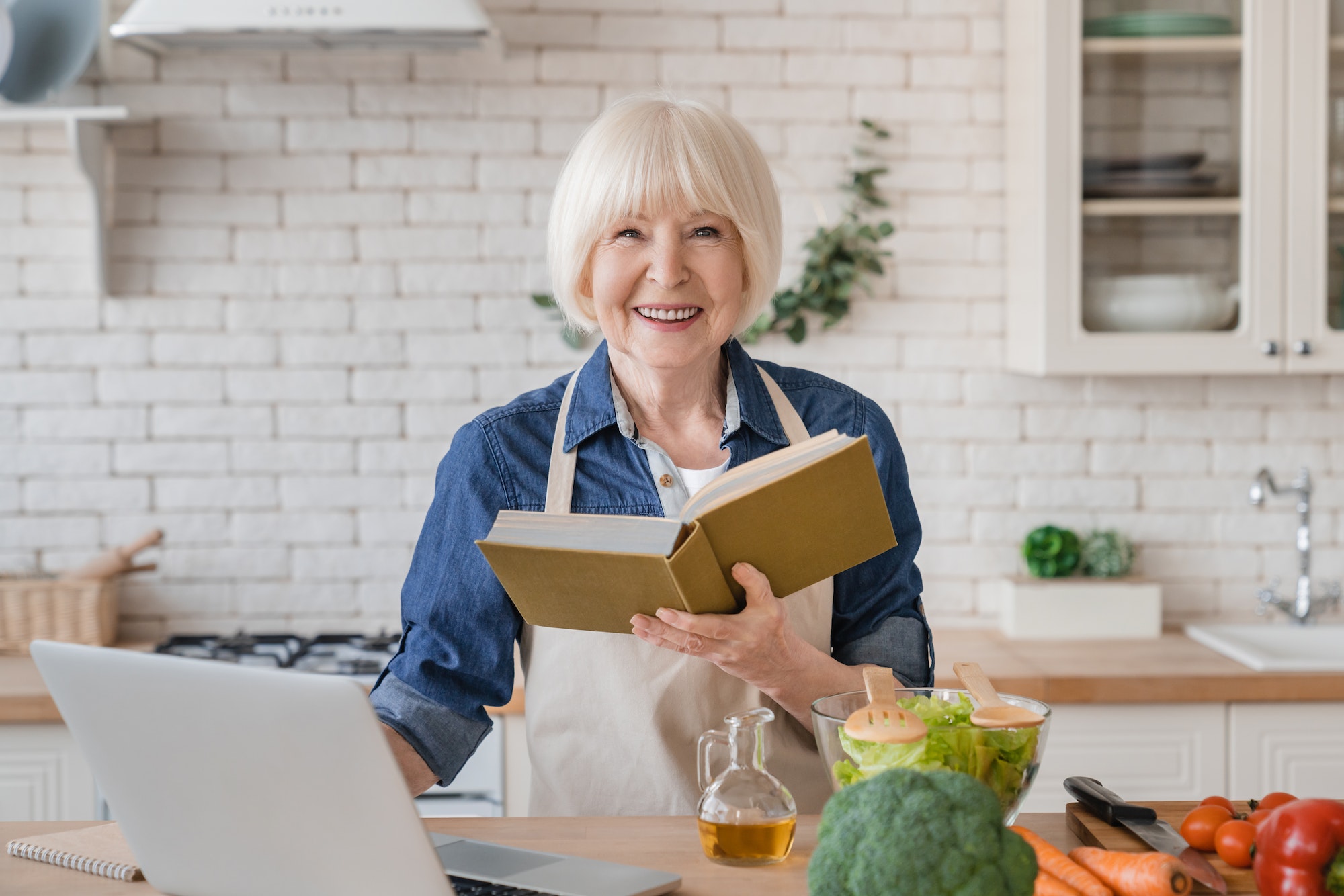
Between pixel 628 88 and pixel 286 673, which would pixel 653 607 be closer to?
pixel 286 673

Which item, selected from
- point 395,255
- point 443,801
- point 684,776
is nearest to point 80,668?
point 684,776

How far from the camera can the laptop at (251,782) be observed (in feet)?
2.95

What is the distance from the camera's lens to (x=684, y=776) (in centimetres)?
152

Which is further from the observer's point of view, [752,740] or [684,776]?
[684,776]

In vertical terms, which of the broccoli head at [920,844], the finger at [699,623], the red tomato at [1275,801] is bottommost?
the red tomato at [1275,801]

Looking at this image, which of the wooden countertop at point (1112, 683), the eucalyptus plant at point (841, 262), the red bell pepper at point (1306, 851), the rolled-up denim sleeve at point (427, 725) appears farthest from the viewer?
the eucalyptus plant at point (841, 262)

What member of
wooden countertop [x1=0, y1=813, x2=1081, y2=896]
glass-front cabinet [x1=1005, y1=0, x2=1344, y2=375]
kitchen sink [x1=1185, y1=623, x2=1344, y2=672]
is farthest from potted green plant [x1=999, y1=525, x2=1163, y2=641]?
→ wooden countertop [x1=0, y1=813, x2=1081, y2=896]

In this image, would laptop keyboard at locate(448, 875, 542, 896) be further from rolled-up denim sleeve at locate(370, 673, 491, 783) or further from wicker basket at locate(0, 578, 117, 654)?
wicker basket at locate(0, 578, 117, 654)

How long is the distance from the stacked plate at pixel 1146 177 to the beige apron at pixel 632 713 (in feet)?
4.79

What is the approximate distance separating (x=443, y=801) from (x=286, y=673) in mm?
1537

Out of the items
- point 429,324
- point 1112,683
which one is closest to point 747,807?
point 1112,683

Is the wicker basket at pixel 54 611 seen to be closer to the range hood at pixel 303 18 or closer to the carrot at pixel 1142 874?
the range hood at pixel 303 18

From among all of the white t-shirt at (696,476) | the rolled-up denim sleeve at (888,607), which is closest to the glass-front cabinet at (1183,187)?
the rolled-up denim sleeve at (888,607)

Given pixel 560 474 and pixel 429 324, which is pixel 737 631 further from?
pixel 429 324
